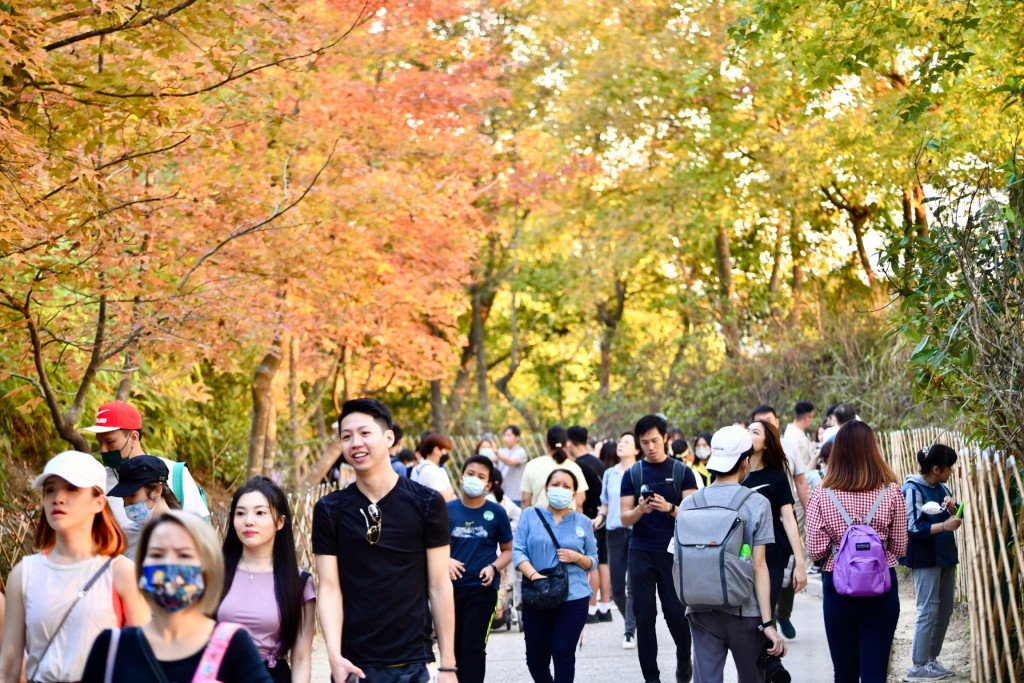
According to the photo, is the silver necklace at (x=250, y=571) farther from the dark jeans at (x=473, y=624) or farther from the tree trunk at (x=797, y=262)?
the tree trunk at (x=797, y=262)

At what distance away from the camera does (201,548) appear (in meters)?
4.11

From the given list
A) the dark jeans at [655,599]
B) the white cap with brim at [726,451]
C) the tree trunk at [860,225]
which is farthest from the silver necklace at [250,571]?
the tree trunk at [860,225]

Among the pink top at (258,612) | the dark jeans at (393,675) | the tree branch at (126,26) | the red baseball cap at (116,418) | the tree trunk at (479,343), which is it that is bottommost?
the dark jeans at (393,675)

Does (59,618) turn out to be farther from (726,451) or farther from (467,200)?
(467,200)

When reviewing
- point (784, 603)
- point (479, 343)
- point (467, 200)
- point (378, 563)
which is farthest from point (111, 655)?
point (479, 343)

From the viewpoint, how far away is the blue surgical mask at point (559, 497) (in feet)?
32.1

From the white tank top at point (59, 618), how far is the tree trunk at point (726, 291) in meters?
24.0

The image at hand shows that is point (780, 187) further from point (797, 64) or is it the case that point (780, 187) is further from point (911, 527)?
point (911, 527)

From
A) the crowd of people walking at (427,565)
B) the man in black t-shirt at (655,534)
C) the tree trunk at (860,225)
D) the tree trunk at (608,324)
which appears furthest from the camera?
the tree trunk at (608,324)

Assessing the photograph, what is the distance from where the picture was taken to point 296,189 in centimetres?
1498

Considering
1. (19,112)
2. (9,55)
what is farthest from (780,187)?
(9,55)

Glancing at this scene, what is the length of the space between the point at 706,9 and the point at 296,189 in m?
16.2

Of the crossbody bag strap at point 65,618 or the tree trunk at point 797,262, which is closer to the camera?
the crossbody bag strap at point 65,618

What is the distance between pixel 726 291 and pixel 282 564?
89.6 ft
